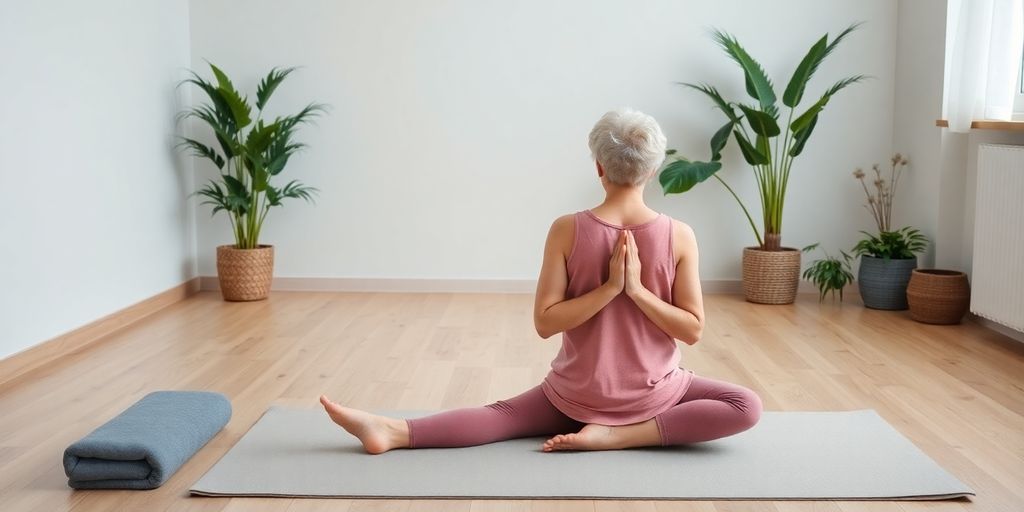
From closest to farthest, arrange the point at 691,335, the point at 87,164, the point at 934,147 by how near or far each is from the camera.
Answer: the point at 691,335 → the point at 87,164 → the point at 934,147

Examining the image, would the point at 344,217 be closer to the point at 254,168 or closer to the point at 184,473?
the point at 254,168

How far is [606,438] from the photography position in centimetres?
250

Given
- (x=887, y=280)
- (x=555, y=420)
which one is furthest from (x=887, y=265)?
(x=555, y=420)

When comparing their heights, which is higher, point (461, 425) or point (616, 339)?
point (616, 339)

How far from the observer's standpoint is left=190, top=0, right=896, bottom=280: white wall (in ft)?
16.5

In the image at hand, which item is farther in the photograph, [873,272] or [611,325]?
[873,272]

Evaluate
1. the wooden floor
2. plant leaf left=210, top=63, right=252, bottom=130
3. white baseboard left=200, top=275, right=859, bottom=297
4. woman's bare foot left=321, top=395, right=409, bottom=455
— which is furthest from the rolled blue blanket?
white baseboard left=200, top=275, right=859, bottom=297

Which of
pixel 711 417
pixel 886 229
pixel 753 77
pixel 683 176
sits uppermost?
pixel 753 77

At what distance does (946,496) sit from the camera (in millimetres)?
2277

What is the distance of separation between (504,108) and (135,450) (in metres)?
3.10

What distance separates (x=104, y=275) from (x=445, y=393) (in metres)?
1.75

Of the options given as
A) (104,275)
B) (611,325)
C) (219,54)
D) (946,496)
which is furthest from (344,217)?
(946,496)

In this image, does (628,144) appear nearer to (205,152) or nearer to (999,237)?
(999,237)

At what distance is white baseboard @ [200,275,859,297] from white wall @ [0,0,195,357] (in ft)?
1.58
